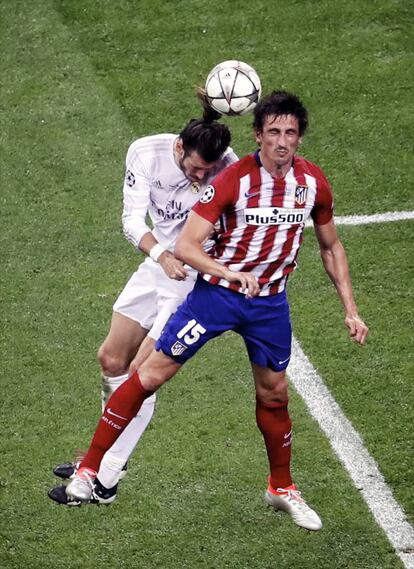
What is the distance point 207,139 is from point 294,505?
7.74ft

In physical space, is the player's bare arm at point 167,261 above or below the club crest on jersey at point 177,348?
above

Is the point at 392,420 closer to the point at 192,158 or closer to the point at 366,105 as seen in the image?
the point at 192,158

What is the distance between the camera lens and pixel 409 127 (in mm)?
13016

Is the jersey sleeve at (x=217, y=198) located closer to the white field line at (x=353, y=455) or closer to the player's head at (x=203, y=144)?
the player's head at (x=203, y=144)

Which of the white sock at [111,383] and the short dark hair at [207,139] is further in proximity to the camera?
the white sock at [111,383]

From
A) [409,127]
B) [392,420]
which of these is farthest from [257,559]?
[409,127]

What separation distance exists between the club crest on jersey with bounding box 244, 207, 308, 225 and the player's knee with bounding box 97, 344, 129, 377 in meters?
1.55

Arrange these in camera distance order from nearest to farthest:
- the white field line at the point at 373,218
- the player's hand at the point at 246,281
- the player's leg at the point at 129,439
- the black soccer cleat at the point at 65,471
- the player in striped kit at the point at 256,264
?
the player's hand at the point at 246,281, the player in striped kit at the point at 256,264, the player's leg at the point at 129,439, the black soccer cleat at the point at 65,471, the white field line at the point at 373,218

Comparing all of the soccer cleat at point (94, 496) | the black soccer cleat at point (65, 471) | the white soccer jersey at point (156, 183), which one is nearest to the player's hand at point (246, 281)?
the white soccer jersey at point (156, 183)

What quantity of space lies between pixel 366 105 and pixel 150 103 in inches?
81.1

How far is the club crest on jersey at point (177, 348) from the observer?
820 cm

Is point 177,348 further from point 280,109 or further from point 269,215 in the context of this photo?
point 280,109

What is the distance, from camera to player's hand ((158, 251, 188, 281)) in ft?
26.7

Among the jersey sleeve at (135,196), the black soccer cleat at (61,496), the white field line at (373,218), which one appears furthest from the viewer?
the white field line at (373,218)
